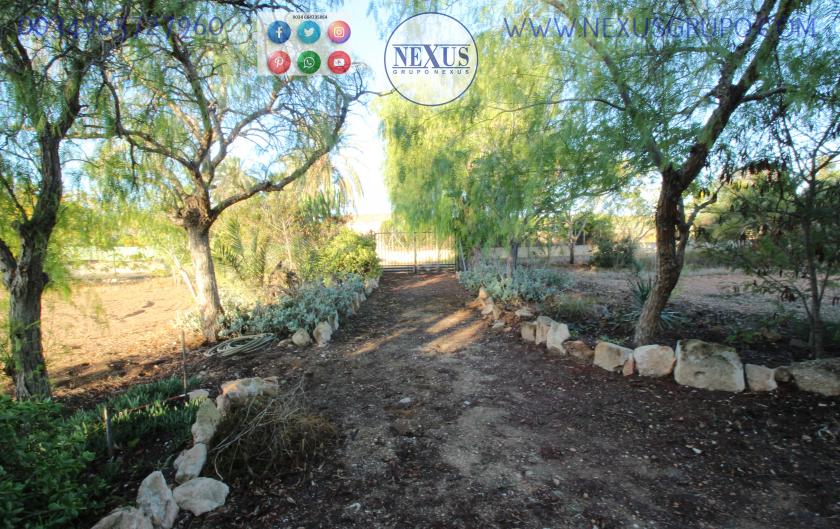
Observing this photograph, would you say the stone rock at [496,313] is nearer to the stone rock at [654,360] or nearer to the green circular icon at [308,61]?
the stone rock at [654,360]

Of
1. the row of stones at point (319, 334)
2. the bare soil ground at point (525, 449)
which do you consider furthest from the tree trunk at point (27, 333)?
the row of stones at point (319, 334)

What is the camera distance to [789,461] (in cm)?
217

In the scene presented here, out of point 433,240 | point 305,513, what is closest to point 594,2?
point 305,513

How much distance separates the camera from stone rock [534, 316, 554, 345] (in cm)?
428

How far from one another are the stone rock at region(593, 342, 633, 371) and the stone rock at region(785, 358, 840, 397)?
42.7 inches

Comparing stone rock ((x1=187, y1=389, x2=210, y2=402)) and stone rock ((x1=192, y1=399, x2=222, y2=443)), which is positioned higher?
stone rock ((x1=192, y1=399, x2=222, y2=443))

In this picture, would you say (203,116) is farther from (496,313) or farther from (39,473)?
(496,313)

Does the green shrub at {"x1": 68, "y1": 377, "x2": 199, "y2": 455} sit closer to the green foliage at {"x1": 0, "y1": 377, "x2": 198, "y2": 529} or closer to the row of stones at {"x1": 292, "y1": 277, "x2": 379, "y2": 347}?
the green foliage at {"x1": 0, "y1": 377, "x2": 198, "y2": 529}

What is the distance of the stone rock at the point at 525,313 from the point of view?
520 cm

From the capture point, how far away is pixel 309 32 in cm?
337

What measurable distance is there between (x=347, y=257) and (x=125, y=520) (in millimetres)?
8175

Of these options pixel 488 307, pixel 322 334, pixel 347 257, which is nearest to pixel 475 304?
pixel 488 307

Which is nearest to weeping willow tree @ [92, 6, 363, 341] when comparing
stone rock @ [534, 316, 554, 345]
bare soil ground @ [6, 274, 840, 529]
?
bare soil ground @ [6, 274, 840, 529]

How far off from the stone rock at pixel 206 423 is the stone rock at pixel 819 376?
4.05m
